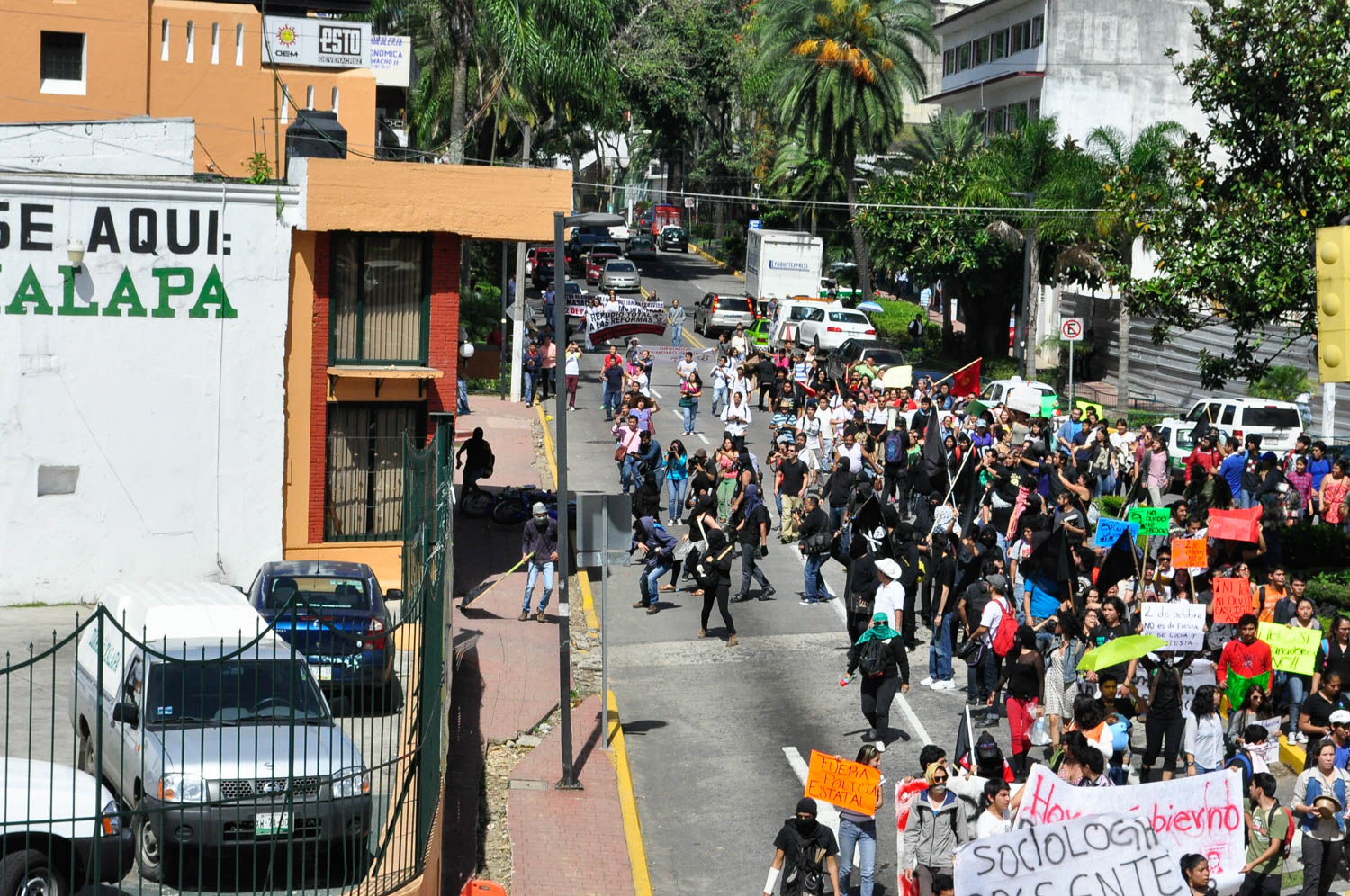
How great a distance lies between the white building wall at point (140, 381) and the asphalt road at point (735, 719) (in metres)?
5.66

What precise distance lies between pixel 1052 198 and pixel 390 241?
90.3ft

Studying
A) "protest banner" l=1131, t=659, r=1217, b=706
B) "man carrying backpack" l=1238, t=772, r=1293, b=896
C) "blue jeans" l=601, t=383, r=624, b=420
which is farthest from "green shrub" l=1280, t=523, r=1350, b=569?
Answer: "blue jeans" l=601, t=383, r=624, b=420

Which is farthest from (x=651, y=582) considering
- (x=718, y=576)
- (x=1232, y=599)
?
(x=1232, y=599)

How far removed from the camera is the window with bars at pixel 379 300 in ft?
76.3

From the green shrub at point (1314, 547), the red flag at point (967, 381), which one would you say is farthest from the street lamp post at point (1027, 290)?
the green shrub at point (1314, 547)

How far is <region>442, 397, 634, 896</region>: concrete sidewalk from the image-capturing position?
45.8 ft

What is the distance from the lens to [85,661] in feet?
44.8

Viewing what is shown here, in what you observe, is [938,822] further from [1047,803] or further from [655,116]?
[655,116]

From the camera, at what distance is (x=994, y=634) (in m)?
16.8

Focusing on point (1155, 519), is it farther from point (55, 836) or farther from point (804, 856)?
point (55, 836)

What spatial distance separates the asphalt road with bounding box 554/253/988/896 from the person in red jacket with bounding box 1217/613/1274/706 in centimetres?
Answer: 294

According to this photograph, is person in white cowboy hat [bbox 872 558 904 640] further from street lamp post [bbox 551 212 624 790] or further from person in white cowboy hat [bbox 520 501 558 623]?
person in white cowboy hat [bbox 520 501 558 623]

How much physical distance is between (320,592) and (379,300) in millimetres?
7077

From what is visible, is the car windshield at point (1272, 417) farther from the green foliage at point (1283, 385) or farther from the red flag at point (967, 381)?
the green foliage at point (1283, 385)
